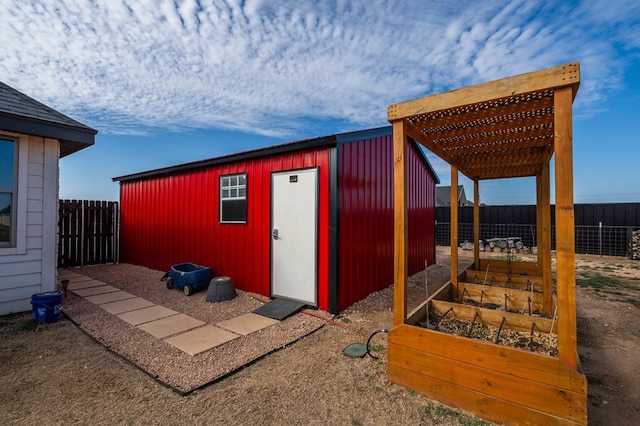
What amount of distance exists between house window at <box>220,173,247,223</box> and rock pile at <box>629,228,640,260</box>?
13871 millimetres

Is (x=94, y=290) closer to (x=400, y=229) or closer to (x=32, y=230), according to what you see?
(x=32, y=230)

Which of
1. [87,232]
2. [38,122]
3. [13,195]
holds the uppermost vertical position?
[38,122]

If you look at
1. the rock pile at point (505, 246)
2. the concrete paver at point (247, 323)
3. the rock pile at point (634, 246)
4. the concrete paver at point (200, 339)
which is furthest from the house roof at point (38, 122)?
the rock pile at point (634, 246)

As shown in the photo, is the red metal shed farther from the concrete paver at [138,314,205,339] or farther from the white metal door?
the concrete paver at [138,314,205,339]

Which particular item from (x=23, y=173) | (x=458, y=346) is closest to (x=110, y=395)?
(x=458, y=346)

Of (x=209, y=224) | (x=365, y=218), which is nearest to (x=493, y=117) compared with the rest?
(x=365, y=218)

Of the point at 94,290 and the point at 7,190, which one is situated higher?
the point at 7,190

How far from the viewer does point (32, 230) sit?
14.6 ft

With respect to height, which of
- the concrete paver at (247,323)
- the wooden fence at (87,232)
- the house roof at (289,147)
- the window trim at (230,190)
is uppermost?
the house roof at (289,147)

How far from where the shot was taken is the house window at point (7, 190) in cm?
427

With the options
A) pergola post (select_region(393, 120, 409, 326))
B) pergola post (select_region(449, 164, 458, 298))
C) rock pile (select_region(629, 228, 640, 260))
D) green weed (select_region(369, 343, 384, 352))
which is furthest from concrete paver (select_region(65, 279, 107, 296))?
rock pile (select_region(629, 228, 640, 260))

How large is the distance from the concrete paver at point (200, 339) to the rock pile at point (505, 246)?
13.1 m

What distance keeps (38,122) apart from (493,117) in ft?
20.4

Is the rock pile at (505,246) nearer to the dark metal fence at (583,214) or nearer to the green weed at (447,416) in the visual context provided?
the dark metal fence at (583,214)
